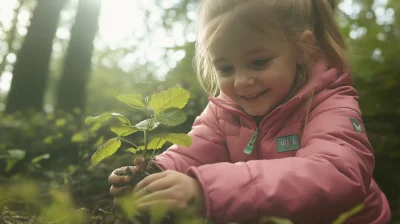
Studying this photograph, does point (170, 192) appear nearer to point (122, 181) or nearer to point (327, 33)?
point (122, 181)

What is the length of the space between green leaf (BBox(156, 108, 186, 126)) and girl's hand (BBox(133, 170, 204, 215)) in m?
0.20

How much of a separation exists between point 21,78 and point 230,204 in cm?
841

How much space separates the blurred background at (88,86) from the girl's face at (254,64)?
77cm

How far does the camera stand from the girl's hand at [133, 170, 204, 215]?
1287mm

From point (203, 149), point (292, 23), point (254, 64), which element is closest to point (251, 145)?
point (203, 149)

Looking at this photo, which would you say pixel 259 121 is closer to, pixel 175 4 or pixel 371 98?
pixel 371 98

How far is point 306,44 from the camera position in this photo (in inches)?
77.0

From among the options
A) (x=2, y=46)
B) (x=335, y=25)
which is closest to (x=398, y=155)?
(x=335, y=25)

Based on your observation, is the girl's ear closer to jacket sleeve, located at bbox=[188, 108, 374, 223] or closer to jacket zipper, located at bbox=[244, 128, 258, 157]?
jacket zipper, located at bbox=[244, 128, 258, 157]

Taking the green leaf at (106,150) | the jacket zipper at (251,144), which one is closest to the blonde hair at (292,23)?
the jacket zipper at (251,144)

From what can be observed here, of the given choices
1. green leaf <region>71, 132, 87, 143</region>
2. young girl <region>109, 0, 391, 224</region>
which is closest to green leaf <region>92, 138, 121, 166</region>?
young girl <region>109, 0, 391, 224</region>

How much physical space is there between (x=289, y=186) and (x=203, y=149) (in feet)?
2.64

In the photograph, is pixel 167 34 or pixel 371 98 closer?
pixel 371 98

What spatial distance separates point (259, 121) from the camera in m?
2.03
